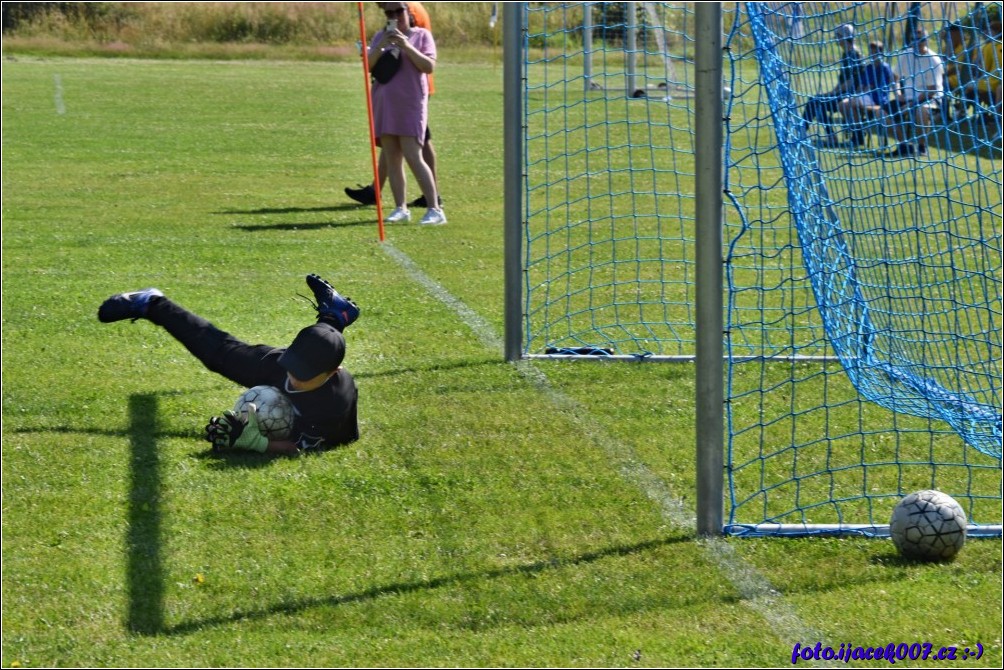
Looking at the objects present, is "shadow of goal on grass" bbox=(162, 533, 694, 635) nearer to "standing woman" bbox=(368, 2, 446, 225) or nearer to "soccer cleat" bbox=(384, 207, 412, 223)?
"standing woman" bbox=(368, 2, 446, 225)

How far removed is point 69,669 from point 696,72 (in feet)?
9.22

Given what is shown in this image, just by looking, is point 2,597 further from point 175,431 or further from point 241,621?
point 175,431

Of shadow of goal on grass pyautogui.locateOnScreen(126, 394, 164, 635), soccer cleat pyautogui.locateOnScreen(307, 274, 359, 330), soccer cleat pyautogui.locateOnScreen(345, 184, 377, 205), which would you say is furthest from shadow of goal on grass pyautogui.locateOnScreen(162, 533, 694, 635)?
soccer cleat pyautogui.locateOnScreen(345, 184, 377, 205)

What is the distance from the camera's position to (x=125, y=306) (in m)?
6.55

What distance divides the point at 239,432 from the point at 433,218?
680 centimetres

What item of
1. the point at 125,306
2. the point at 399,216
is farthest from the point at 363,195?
the point at 125,306

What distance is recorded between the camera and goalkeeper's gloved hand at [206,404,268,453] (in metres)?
5.88

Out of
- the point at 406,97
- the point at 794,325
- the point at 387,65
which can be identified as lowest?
the point at 794,325

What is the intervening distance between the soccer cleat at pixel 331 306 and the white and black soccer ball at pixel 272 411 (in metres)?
0.57

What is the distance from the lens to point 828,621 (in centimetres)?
438

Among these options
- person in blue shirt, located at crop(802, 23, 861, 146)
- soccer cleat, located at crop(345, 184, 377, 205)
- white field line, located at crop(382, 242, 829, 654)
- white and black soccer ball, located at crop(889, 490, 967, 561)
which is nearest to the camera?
white field line, located at crop(382, 242, 829, 654)

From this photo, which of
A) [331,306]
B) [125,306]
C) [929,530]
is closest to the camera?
[929,530]

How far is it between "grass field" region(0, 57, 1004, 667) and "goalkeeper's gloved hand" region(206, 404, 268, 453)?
0.07m

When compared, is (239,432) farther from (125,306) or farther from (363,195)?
(363,195)
